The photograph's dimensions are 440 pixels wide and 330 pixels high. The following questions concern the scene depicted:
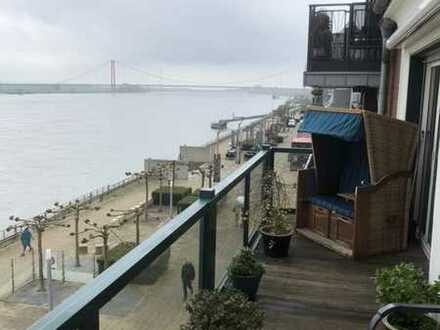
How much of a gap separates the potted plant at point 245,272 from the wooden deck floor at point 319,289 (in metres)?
0.20

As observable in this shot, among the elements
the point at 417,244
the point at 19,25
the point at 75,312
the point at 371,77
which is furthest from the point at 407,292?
the point at 19,25

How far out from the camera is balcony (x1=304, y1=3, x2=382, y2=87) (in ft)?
28.9

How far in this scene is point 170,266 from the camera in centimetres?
231

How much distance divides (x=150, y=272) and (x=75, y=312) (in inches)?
25.6

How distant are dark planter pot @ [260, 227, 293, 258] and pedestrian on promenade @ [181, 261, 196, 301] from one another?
186 cm

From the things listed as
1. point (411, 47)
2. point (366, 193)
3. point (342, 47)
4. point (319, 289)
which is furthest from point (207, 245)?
point (342, 47)

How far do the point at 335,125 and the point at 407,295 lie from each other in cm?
242

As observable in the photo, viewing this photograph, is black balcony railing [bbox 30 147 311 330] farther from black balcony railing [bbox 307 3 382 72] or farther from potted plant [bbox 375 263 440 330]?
black balcony railing [bbox 307 3 382 72]

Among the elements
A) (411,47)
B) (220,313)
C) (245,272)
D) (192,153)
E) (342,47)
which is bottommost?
(192,153)

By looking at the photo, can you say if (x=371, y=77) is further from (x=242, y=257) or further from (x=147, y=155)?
(x=147, y=155)

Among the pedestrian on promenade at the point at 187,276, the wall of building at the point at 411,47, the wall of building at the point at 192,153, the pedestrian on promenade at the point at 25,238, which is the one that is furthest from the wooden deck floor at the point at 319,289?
the wall of building at the point at 192,153

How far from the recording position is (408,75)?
5.32 metres

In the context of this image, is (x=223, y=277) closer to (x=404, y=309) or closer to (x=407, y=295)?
(x=407, y=295)

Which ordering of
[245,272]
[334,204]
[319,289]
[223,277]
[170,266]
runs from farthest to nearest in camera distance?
[334,204], [319,289], [223,277], [245,272], [170,266]
